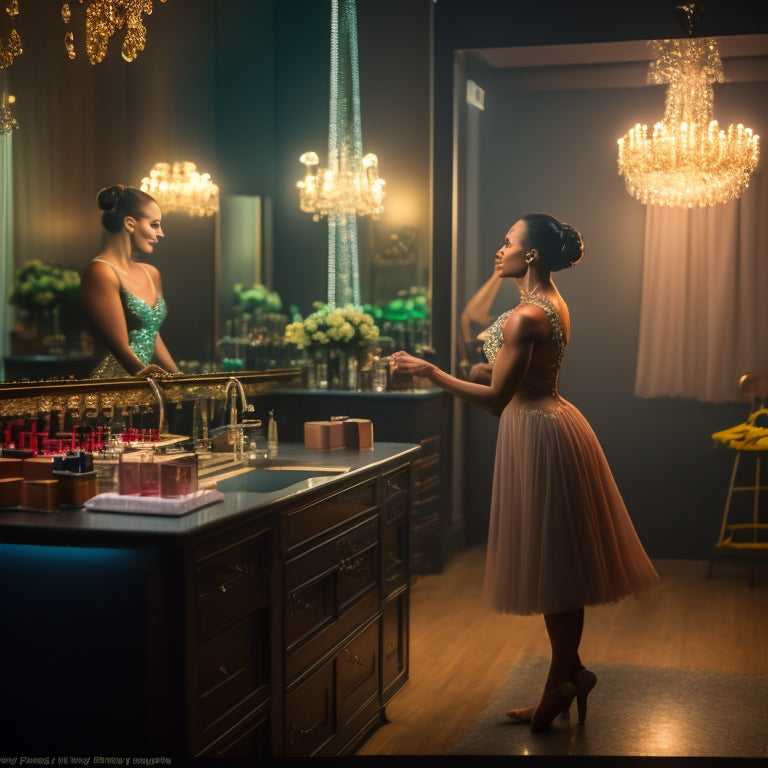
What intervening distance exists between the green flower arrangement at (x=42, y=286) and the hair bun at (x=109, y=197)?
31 centimetres

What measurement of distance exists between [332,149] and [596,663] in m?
3.55

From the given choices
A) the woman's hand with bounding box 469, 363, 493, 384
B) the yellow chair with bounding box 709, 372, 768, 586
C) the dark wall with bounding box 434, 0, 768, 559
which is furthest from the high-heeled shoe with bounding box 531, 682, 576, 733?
the dark wall with bounding box 434, 0, 768, 559

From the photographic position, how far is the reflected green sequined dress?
374 cm

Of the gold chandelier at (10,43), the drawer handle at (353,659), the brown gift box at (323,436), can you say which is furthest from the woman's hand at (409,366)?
the gold chandelier at (10,43)

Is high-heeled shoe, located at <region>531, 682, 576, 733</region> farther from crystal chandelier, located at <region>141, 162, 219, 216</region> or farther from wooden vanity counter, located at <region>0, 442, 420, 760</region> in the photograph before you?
crystal chandelier, located at <region>141, 162, 219, 216</region>

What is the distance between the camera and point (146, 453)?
2777 mm

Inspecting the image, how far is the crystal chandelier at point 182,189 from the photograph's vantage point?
4227mm

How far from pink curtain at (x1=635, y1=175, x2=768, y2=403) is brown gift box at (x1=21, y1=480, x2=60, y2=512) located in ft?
17.3

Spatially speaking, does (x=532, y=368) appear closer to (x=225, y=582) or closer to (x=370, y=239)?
(x=225, y=582)

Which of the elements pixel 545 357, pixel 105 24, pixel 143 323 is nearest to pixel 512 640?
pixel 545 357

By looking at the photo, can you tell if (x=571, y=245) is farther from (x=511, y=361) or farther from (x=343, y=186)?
(x=343, y=186)

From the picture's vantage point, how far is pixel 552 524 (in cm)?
355

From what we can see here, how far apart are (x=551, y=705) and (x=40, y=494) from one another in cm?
199

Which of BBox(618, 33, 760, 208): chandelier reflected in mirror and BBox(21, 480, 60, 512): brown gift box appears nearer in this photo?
BBox(21, 480, 60, 512): brown gift box
